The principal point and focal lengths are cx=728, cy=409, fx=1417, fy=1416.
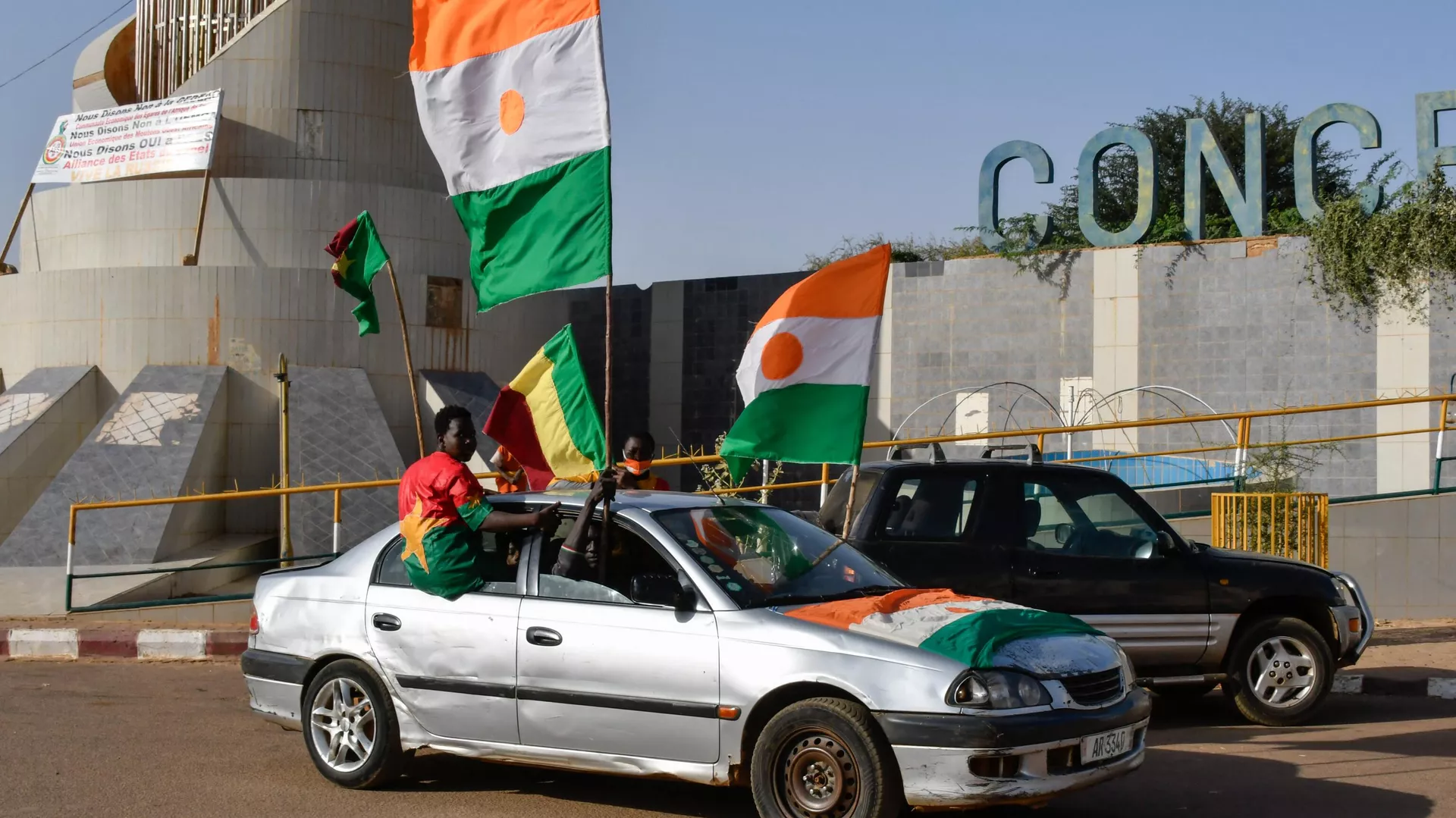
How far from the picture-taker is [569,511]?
706 cm

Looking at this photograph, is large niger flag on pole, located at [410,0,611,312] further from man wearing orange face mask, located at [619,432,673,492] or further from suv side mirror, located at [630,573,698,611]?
man wearing orange face mask, located at [619,432,673,492]

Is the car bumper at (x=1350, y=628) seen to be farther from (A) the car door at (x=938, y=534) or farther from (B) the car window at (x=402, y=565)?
(B) the car window at (x=402, y=565)

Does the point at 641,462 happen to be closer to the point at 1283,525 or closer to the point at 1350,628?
the point at 1350,628

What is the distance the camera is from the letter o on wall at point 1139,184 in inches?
789

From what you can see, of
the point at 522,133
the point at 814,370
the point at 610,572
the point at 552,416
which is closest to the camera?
the point at 610,572

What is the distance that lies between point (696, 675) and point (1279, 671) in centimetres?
488

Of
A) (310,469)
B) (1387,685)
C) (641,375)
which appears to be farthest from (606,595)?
(641,375)

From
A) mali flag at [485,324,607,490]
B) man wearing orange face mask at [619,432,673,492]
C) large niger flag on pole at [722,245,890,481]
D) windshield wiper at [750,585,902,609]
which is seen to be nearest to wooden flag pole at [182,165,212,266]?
man wearing orange face mask at [619,432,673,492]

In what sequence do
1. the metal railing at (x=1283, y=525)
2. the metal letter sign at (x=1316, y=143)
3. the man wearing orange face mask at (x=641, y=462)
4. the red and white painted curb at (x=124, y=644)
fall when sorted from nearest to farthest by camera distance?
1. the man wearing orange face mask at (x=641, y=462)
2. the red and white painted curb at (x=124, y=644)
3. the metal railing at (x=1283, y=525)
4. the metal letter sign at (x=1316, y=143)

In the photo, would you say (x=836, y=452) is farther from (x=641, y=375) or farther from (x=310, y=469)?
(x=641, y=375)

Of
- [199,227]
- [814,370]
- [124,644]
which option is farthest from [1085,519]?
[199,227]

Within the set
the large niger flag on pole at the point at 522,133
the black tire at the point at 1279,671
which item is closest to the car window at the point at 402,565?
the large niger flag on pole at the point at 522,133

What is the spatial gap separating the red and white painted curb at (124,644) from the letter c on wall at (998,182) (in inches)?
501

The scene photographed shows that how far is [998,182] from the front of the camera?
21.2 meters
